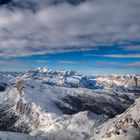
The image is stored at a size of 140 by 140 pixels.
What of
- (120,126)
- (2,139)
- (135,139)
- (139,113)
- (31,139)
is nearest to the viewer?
(135,139)

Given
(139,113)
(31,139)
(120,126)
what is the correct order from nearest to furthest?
(120,126) < (139,113) < (31,139)

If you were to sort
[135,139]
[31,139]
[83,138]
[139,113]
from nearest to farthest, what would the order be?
1. [135,139]
2. [139,113]
3. [31,139]
4. [83,138]

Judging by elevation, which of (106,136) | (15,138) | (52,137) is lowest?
(52,137)

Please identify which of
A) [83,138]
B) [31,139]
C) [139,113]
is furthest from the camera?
[83,138]

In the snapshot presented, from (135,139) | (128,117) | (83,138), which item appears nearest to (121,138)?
(135,139)

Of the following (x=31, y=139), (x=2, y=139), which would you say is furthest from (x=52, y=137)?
(x=2, y=139)

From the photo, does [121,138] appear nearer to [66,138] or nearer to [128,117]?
[128,117]

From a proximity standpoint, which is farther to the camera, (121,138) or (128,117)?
(128,117)

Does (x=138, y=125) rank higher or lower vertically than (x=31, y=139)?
higher

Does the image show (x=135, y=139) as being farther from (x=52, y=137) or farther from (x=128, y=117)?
(x=52, y=137)
